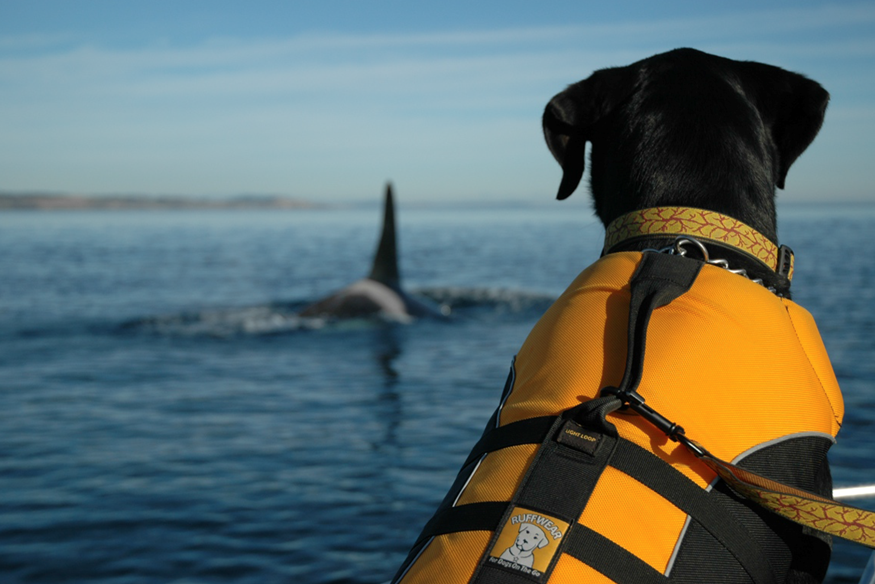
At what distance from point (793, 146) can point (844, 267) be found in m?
22.6

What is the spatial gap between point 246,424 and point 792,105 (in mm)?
6385

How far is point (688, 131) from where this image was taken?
2.69 metres

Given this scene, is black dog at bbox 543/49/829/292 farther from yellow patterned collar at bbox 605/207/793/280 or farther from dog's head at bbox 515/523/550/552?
dog's head at bbox 515/523/550/552

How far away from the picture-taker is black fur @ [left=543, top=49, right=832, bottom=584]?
2586 millimetres

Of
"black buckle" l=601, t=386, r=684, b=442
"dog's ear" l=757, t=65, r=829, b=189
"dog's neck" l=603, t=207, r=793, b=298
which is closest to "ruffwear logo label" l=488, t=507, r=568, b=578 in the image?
"black buckle" l=601, t=386, r=684, b=442

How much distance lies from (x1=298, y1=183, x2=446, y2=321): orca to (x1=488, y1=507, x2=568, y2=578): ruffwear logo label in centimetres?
1280

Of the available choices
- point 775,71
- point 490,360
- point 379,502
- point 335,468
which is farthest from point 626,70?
point 490,360

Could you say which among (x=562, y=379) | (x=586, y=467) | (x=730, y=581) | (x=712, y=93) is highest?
(x=712, y=93)

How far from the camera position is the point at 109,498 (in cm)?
606

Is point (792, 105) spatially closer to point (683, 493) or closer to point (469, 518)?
point (683, 493)

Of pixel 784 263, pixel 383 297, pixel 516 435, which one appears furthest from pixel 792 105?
pixel 383 297

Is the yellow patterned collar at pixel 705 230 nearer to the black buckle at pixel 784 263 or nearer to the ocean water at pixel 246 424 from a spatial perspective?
the black buckle at pixel 784 263

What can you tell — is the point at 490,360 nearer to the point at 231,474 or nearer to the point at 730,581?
the point at 231,474

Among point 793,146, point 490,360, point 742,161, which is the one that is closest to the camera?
point 742,161
